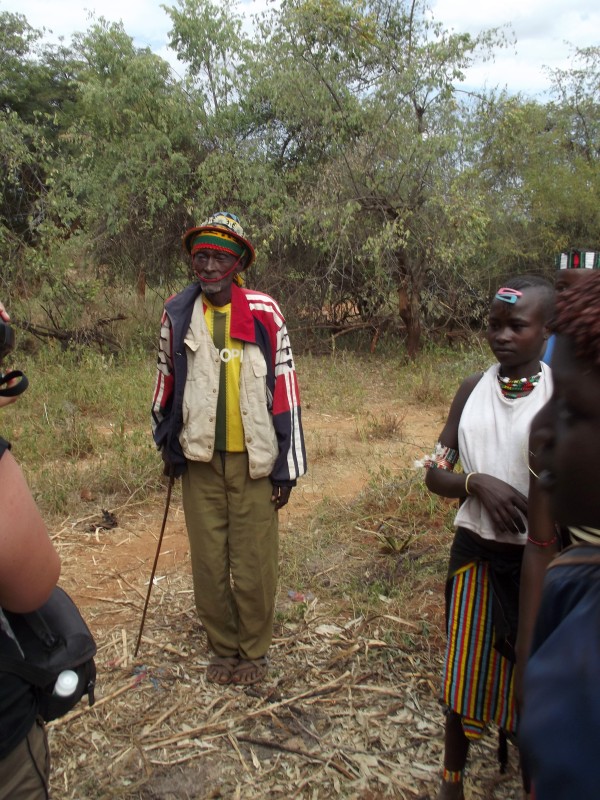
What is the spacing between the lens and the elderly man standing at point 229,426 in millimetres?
3053

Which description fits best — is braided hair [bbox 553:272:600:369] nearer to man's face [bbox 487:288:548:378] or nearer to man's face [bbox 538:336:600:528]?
man's face [bbox 538:336:600:528]

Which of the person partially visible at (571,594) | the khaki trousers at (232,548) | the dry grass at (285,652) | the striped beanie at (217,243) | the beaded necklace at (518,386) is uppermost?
the striped beanie at (217,243)

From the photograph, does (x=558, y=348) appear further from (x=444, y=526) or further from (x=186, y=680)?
(x=444, y=526)

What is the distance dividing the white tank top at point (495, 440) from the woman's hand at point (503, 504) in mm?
51

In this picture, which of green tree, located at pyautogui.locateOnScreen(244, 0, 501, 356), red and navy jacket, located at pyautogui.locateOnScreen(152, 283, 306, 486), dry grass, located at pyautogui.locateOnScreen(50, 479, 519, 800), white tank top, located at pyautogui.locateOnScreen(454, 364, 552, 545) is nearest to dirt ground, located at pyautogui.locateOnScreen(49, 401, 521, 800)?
dry grass, located at pyautogui.locateOnScreen(50, 479, 519, 800)

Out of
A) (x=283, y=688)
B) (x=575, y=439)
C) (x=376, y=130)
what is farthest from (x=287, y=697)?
(x=376, y=130)

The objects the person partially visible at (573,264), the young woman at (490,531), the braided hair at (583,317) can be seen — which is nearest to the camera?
the braided hair at (583,317)

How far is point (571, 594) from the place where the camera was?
0.96 m

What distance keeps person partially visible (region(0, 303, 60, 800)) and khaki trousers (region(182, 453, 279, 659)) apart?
159 cm

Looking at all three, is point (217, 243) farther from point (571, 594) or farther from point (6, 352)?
point (571, 594)

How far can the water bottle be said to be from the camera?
154 centimetres

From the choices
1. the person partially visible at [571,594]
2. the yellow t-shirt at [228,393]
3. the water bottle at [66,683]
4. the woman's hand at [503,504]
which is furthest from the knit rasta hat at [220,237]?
the person partially visible at [571,594]

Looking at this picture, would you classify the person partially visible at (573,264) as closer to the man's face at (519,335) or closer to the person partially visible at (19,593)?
the man's face at (519,335)

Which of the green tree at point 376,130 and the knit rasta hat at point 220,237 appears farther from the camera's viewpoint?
the green tree at point 376,130
